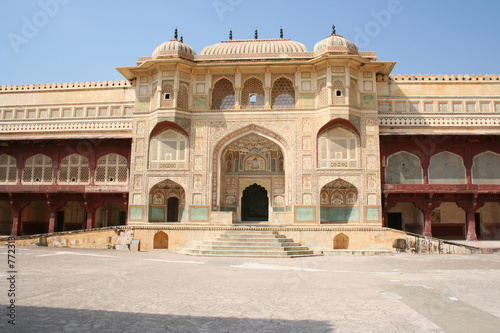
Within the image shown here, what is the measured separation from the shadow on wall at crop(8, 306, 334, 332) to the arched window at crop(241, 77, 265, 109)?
13.4 metres

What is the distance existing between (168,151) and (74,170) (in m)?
4.67

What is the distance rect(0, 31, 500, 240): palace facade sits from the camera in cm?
1592

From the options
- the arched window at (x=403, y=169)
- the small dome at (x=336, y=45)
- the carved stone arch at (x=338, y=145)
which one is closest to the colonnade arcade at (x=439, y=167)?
the arched window at (x=403, y=169)

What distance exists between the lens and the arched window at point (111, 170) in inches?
692

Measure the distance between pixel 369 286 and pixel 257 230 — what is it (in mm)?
8130

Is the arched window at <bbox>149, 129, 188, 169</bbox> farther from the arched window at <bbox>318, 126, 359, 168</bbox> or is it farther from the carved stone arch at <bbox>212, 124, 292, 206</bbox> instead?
the arched window at <bbox>318, 126, 359, 168</bbox>

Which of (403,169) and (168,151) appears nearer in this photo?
(168,151)

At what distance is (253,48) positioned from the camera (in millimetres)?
18016

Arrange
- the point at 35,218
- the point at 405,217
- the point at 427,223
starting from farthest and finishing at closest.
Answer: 1. the point at 35,218
2. the point at 405,217
3. the point at 427,223

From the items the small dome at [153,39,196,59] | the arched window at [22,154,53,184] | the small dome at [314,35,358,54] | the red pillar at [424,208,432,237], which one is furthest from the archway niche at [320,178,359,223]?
the arched window at [22,154,53,184]

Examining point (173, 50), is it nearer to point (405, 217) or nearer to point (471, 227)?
point (405, 217)

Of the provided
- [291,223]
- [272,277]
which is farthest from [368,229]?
[272,277]

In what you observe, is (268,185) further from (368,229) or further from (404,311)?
(404,311)

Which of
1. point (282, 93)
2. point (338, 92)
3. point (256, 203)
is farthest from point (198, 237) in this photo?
point (338, 92)
